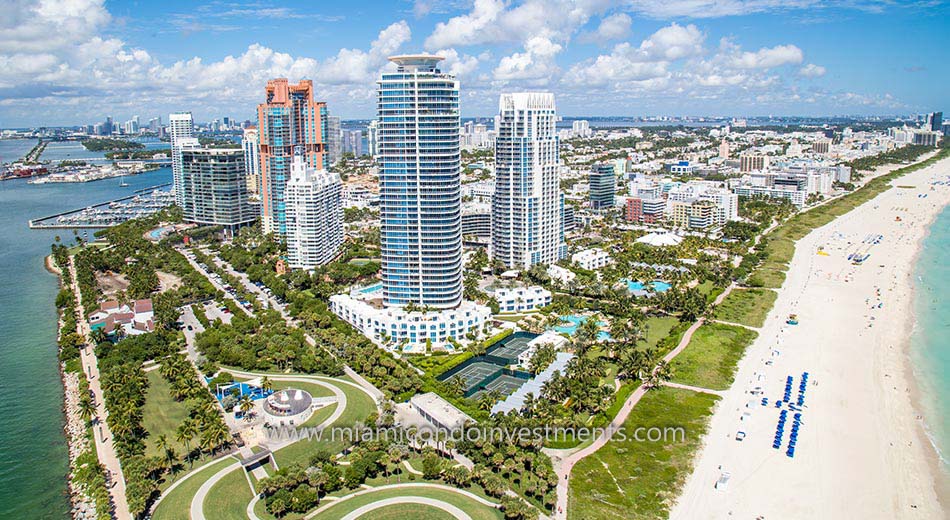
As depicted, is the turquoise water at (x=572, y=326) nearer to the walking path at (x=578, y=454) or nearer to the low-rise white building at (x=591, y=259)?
the walking path at (x=578, y=454)

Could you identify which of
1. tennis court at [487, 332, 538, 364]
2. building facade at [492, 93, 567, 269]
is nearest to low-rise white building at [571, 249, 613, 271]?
building facade at [492, 93, 567, 269]

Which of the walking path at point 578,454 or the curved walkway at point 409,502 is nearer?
the curved walkway at point 409,502

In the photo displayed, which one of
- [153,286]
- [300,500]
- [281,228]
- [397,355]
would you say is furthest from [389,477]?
[281,228]

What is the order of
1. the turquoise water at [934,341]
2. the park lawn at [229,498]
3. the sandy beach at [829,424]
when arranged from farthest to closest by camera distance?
1. the turquoise water at [934,341]
2. the sandy beach at [829,424]
3. the park lawn at [229,498]

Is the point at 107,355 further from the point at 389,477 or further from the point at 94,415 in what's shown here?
the point at 389,477

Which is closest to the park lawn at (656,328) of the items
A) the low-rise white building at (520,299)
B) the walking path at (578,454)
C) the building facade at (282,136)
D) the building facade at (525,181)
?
the low-rise white building at (520,299)

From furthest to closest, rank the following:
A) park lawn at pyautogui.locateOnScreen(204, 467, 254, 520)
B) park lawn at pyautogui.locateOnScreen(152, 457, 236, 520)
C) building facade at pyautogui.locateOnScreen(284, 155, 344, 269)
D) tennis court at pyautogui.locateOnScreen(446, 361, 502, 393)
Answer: building facade at pyautogui.locateOnScreen(284, 155, 344, 269) → tennis court at pyautogui.locateOnScreen(446, 361, 502, 393) → park lawn at pyautogui.locateOnScreen(204, 467, 254, 520) → park lawn at pyautogui.locateOnScreen(152, 457, 236, 520)

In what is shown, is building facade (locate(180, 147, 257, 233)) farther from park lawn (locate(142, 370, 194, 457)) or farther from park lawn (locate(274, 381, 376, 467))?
park lawn (locate(274, 381, 376, 467))
